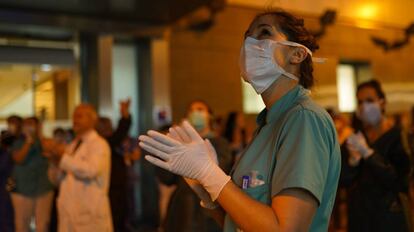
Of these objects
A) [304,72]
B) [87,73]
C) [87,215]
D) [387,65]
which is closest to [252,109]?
[87,73]

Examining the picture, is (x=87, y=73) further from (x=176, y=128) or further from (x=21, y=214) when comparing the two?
(x=176, y=128)

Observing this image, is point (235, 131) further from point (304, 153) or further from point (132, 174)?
point (304, 153)

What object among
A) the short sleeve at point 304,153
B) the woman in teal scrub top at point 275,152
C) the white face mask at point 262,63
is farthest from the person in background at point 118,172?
the short sleeve at point 304,153

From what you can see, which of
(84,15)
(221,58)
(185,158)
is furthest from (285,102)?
(221,58)

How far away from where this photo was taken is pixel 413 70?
11484 millimetres

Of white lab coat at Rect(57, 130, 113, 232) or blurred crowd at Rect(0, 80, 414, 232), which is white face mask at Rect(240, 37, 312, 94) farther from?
white lab coat at Rect(57, 130, 113, 232)

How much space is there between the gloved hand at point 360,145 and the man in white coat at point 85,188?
2.23m

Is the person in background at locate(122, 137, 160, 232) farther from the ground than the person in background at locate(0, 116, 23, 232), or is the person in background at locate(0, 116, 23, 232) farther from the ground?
the person in background at locate(0, 116, 23, 232)

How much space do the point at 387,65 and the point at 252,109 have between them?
4.07 metres

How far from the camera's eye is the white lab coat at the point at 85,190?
407cm

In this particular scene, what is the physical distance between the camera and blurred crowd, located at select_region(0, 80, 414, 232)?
9.85 ft

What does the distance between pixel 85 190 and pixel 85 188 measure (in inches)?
0.7

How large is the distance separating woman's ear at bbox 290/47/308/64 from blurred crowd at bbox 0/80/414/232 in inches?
29.2

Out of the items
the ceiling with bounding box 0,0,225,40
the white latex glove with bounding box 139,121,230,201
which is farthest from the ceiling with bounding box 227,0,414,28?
the white latex glove with bounding box 139,121,230,201
